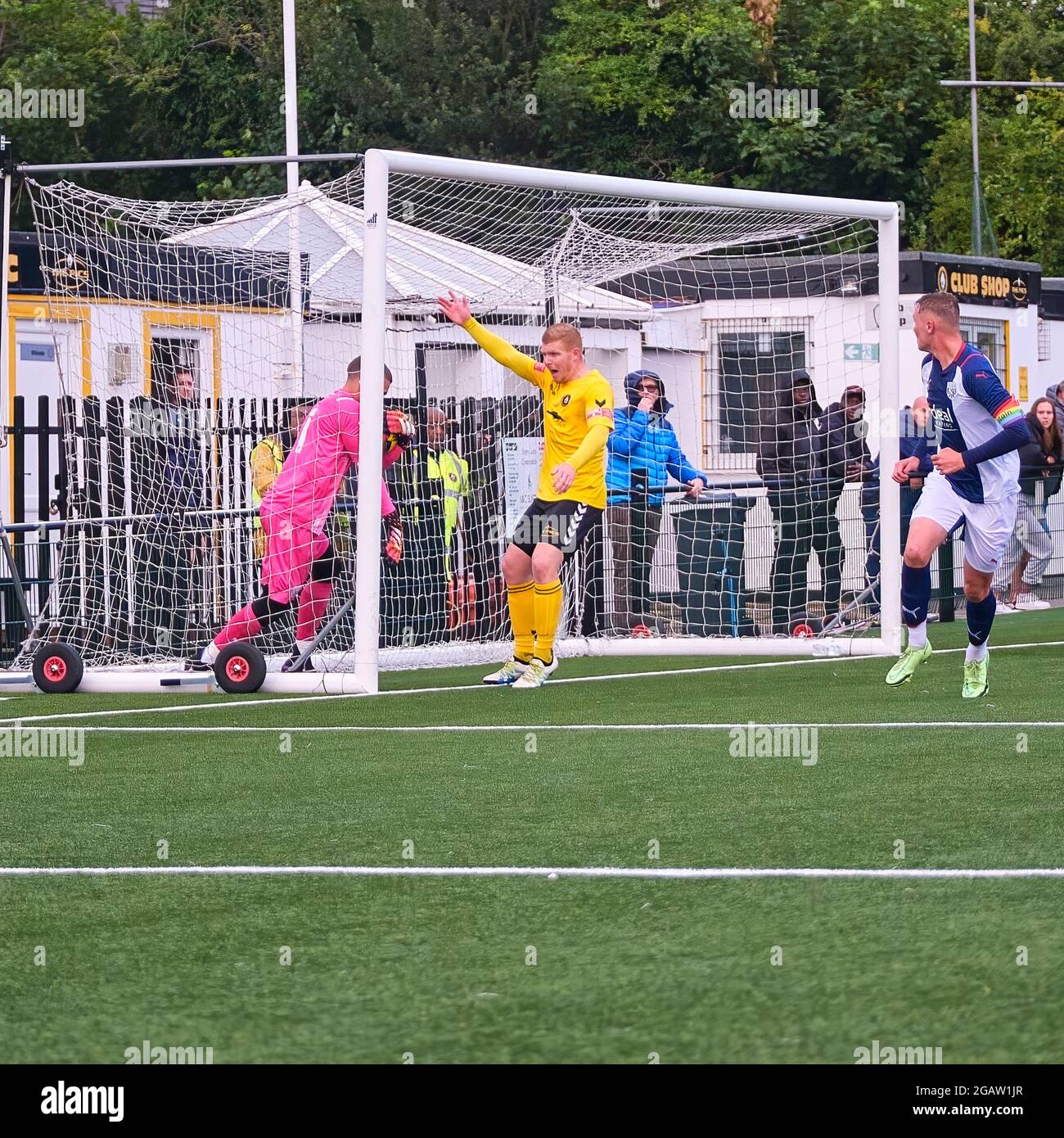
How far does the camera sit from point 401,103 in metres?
42.3

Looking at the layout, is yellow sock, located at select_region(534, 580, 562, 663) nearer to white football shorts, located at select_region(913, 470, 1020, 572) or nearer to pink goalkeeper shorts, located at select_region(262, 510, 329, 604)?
pink goalkeeper shorts, located at select_region(262, 510, 329, 604)

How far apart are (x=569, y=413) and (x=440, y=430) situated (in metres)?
3.31

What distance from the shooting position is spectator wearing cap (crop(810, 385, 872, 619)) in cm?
1498

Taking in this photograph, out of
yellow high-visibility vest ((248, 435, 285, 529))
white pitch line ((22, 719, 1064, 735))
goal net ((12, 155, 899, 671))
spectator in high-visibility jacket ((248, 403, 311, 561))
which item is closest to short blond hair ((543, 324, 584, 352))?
goal net ((12, 155, 899, 671))

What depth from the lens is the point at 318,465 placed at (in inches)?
473

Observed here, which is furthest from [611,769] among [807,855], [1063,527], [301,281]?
[1063,527]

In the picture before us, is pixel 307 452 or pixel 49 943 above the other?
pixel 307 452

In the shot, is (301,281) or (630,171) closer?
(301,281)

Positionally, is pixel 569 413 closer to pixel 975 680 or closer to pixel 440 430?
pixel 975 680

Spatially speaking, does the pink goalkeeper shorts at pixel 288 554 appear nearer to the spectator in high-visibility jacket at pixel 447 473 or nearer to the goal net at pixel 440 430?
the goal net at pixel 440 430

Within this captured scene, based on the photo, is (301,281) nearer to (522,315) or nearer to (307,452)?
(522,315)

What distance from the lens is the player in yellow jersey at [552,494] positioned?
446 inches

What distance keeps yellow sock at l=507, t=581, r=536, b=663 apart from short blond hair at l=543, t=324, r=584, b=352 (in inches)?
53.5

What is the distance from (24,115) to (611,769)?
36.2 meters
